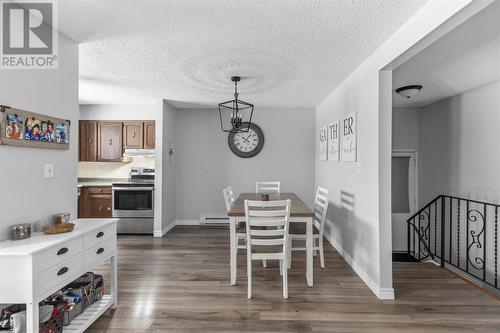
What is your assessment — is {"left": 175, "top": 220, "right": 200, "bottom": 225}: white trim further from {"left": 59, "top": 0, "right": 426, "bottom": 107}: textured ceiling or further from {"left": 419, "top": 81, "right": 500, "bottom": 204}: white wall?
{"left": 419, "top": 81, "right": 500, "bottom": 204}: white wall

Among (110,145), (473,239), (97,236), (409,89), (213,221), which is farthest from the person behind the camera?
(213,221)

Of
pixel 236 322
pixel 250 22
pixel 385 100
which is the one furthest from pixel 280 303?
pixel 250 22

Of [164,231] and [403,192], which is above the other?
[403,192]

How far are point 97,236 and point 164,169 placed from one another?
271 centimetres

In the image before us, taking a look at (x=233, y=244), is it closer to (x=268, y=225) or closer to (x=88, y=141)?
(x=268, y=225)

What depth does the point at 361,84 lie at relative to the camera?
3006 millimetres

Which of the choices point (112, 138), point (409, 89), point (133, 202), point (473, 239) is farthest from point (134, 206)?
point (473, 239)

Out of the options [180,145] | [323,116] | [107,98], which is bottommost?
[180,145]

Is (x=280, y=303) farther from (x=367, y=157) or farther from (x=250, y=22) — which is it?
(x=250, y=22)

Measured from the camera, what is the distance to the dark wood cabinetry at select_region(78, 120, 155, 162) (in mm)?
5035

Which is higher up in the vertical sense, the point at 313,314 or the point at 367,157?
the point at 367,157

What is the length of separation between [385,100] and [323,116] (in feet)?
7.44

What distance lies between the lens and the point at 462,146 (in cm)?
409

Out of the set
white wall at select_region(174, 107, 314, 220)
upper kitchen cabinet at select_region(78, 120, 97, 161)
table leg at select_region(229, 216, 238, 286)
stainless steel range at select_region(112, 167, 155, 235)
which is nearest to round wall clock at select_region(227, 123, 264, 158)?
white wall at select_region(174, 107, 314, 220)
